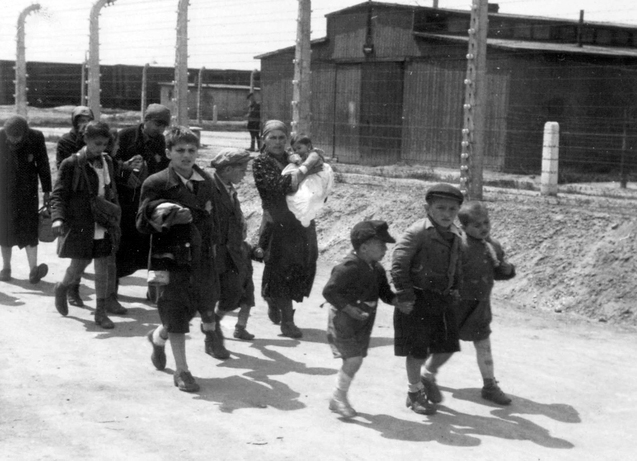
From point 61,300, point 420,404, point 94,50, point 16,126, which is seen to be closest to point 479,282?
point 420,404

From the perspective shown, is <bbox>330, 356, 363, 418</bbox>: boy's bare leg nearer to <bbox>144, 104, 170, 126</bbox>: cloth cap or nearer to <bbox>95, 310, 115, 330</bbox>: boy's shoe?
<bbox>95, 310, 115, 330</bbox>: boy's shoe

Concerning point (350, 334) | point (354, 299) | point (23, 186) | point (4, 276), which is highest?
point (23, 186)

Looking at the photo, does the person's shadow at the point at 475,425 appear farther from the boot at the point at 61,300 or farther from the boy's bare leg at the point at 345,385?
the boot at the point at 61,300

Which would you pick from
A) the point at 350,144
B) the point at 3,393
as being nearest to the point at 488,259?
the point at 3,393

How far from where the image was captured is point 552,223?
33.1 ft

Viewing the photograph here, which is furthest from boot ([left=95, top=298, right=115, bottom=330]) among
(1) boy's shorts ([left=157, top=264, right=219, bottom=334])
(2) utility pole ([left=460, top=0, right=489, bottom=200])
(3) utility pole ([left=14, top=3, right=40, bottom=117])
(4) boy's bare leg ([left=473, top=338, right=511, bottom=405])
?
(3) utility pole ([left=14, top=3, right=40, bottom=117])

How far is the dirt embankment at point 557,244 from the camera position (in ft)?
29.1

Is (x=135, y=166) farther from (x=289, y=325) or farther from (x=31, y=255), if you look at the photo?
(x=31, y=255)

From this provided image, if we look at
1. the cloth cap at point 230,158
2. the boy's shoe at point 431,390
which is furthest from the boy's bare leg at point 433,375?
the cloth cap at point 230,158

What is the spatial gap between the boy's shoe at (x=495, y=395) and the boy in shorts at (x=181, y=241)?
5.85 ft

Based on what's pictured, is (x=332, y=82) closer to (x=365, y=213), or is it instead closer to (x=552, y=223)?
(x=365, y=213)

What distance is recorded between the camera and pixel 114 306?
27.9ft

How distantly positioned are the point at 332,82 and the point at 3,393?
1454 cm

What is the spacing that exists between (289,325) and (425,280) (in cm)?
228
